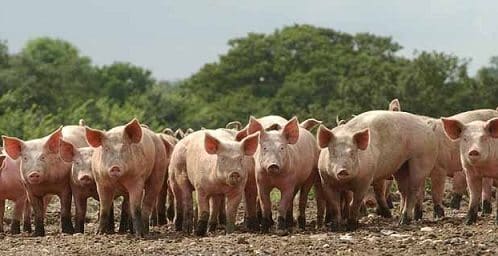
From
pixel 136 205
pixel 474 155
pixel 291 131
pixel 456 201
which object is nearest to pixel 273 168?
pixel 291 131

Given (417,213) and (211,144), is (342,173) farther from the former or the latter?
(417,213)

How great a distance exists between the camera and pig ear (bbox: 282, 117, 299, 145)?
1376cm

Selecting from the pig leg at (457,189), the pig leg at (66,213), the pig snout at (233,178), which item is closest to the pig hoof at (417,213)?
the pig leg at (457,189)

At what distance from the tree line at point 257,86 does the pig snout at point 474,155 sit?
20.2 meters

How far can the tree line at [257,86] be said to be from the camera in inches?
1553

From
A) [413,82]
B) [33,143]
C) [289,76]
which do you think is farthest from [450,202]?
[289,76]

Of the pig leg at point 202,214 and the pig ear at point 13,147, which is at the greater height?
the pig ear at point 13,147

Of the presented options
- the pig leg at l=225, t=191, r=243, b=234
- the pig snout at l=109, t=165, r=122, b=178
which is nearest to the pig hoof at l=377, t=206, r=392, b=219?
the pig leg at l=225, t=191, r=243, b=234

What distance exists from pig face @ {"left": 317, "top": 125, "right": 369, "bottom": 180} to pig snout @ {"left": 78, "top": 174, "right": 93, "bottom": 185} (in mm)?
2829

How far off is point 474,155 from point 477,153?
4cm

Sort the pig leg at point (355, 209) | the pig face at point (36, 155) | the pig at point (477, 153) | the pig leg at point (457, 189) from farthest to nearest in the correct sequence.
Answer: the pig leg at point (457, 189)
the pig face at point (36, 155)
the pig leg at point (355, 209)
the pig at point (477, 153)

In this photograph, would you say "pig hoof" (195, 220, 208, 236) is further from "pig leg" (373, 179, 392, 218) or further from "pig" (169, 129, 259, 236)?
"pig leg" (373, 179, 392, 218)

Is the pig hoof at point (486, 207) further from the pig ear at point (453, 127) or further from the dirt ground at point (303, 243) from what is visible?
the pig ear at point (453, 127)

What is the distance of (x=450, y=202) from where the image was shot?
18.3m
